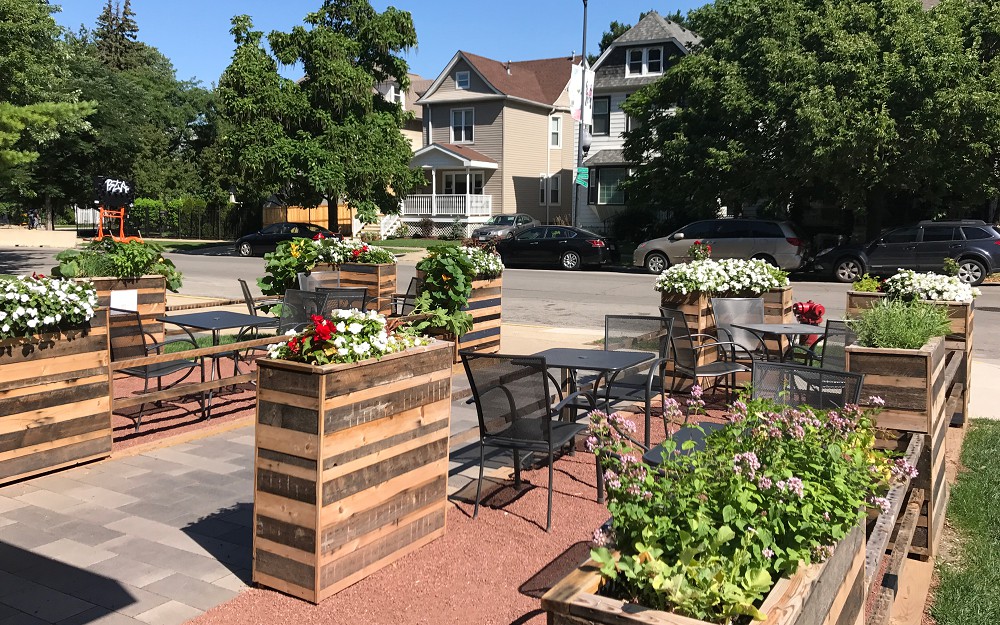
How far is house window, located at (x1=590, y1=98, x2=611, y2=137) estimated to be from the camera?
3906 cm

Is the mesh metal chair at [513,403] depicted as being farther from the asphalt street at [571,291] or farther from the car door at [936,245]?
the car door at [936,245]

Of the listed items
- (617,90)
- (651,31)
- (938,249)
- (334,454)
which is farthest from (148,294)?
(651,31)

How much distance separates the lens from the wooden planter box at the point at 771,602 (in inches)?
92.1

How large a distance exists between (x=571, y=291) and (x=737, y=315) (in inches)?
472

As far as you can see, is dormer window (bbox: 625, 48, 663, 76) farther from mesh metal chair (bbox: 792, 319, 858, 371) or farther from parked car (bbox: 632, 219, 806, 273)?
mesh metal chair (bbox: 792, 319, 858, 371)

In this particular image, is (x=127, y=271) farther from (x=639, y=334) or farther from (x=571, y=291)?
(x=571, y=291)

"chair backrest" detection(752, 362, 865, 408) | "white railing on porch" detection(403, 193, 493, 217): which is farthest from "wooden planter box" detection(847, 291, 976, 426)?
"white railing on porch" detection(403, 193, 493, 217)

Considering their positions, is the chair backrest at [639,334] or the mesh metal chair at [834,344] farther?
the chair backrest at [639,334]

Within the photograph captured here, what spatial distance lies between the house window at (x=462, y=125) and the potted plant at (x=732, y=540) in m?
42.7

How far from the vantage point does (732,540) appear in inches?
104

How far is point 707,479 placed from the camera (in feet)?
9.47

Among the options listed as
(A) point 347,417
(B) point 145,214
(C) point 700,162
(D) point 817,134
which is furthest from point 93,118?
(A) point 347,417

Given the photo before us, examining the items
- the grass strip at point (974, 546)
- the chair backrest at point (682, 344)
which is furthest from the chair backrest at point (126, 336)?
the grass strip at point (974, 546)

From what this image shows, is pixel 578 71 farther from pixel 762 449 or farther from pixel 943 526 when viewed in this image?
pixel 762 449
